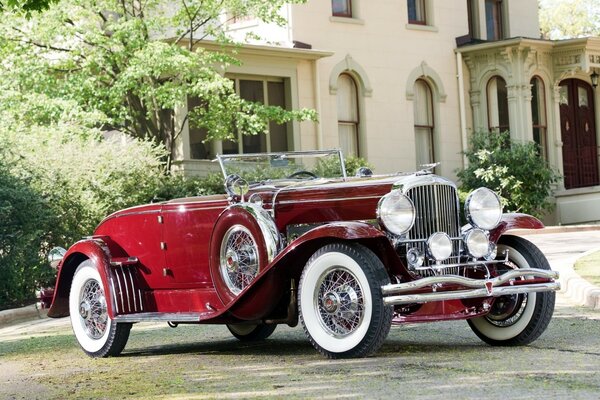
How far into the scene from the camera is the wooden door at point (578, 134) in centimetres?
3153

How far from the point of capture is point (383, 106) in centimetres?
2828

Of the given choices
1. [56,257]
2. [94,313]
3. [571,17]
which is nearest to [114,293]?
[94,313]

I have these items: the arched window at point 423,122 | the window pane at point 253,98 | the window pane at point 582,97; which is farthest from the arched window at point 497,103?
the window pane at point 253,98

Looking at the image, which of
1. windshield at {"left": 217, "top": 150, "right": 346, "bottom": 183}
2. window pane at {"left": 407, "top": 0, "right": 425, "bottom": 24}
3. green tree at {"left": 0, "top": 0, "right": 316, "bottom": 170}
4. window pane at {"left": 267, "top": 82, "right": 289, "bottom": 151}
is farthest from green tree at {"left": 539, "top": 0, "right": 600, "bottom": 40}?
windshield at {"left": 217, "top": 150, "right": 346, "bottom": 183}

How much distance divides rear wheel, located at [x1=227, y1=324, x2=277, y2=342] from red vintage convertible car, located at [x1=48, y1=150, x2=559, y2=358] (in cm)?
1

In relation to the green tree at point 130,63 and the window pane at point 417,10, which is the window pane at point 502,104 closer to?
the window pane at point 417,10

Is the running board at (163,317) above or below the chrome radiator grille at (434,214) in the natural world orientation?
below

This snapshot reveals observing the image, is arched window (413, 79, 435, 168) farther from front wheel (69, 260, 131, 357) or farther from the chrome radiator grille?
the chrome radiator grille

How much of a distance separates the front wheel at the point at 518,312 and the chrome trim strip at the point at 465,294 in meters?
0.24

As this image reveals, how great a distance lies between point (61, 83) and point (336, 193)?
13.8m

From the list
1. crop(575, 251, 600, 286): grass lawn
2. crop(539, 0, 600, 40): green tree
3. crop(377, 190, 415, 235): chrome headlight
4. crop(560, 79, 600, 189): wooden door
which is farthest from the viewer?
crop(539, 0, 600, 40): green tree

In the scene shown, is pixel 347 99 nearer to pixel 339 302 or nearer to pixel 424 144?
pixel 424 144

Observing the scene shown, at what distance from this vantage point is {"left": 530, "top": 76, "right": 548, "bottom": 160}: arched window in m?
30.6

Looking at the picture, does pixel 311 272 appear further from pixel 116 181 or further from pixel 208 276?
pixel 116 181
